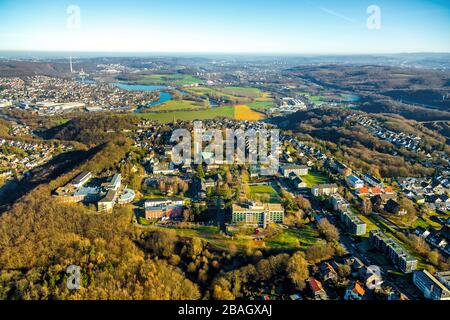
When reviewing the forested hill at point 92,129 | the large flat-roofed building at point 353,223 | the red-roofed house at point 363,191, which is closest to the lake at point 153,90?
the forested hill at point 92,129

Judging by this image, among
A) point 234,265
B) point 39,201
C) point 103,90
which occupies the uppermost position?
point 103,90

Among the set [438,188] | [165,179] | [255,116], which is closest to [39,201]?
[165,179]

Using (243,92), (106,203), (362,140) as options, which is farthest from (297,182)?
(243,92)

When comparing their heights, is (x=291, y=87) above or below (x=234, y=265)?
above

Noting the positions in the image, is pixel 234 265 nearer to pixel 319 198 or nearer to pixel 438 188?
pixel 319 198

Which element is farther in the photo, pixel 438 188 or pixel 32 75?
pixel 32 75

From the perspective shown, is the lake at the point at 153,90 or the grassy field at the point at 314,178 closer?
the grassy field at the point at 314,178

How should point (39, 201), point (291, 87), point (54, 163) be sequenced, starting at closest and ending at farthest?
point (39, 201), point (54, 163), point (291, 87)

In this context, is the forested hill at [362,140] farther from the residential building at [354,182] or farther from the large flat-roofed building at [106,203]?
the large flat-roofed building at [106,203]
